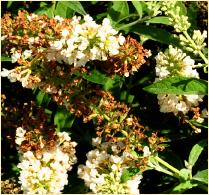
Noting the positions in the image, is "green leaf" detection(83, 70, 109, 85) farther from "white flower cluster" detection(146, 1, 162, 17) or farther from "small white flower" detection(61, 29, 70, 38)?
"white flower cluster" detection(146, 1, 162, 17)

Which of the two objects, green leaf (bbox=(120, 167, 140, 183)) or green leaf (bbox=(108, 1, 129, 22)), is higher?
green leaf (bbox=(108, 1, 129, 22))

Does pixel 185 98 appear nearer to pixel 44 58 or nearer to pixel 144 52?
pixel 144 52

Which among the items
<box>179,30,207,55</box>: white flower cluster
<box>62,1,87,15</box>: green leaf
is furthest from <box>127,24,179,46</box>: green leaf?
<box>179,30,207,55</box>: white flower cluster

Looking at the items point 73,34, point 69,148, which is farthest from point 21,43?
point 69,148

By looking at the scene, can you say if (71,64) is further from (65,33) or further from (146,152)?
(146,152)

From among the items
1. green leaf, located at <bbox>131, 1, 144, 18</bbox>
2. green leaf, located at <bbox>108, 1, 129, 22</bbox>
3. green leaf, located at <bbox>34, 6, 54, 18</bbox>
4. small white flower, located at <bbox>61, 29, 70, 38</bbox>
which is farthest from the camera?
green leaf, located at <bbox>34, 6, 54, 18</bbox>

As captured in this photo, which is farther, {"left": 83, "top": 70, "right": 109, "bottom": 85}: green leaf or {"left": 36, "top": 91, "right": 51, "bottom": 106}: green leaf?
{"left": 36, "top": 91, "right": 51, "bottom": 106}: green leaf

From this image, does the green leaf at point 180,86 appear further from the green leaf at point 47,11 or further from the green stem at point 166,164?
the green leaf at point 47,11
